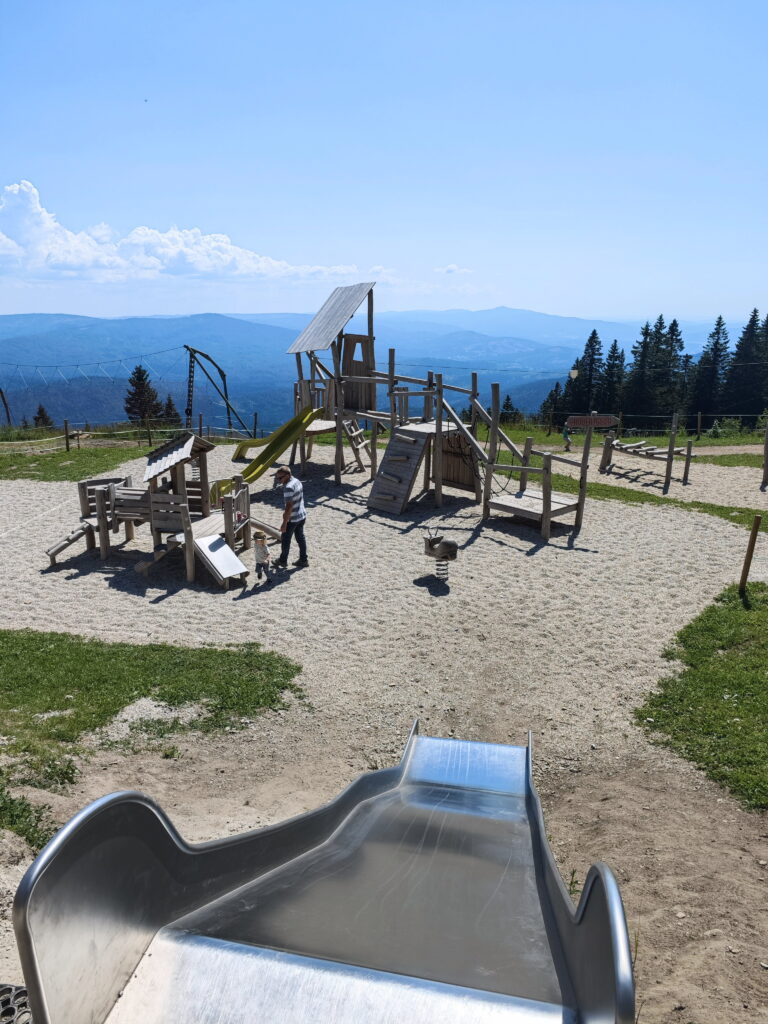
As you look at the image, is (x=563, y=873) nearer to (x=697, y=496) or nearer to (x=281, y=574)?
(x=281, y=574)

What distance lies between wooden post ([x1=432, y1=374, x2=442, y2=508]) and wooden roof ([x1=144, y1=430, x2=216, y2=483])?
562cm

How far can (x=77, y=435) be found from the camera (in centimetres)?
2741

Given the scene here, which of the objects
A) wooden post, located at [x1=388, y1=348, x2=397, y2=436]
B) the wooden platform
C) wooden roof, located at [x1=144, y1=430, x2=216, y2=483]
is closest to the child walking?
wooden roof, located at [x1=144, y1=430, x2=216, y2=483]

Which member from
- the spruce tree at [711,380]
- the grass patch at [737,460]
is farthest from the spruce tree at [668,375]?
the grass patch at [737,460]

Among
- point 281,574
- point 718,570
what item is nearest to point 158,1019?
point 281,574

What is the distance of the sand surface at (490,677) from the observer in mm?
4922

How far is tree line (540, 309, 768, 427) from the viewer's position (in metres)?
76.2

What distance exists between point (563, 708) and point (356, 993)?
5.95 m

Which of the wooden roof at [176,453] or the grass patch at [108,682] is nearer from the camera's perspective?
the grass patch at [108,682]

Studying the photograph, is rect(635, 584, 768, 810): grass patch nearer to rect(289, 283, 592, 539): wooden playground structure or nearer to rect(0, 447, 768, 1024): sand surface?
rect(0, 447, 768, 1024): sand surface

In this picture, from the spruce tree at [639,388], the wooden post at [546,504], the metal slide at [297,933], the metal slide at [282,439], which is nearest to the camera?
the metal slide at [297,933]

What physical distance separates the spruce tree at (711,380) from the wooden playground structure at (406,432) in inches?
2628

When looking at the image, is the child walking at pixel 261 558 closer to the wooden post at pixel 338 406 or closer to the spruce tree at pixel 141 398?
the wooden post at pixel 338 406

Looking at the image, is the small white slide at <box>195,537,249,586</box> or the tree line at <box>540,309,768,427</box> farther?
the tree line at <box>540,309,768,427</box>
